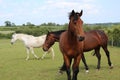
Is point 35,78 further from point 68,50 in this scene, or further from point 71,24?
point 71,24

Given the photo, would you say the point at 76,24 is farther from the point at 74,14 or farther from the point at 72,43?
the point at 72,43

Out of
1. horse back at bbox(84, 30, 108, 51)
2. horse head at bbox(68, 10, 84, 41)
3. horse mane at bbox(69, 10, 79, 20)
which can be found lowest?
horse back at bbox(84, 30, 108, 51)

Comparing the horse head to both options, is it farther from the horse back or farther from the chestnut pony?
the horse back

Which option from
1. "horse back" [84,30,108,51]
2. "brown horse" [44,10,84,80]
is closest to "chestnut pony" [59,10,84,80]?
"brown horse" [44,10,84,80]

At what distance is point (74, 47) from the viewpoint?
7.06m

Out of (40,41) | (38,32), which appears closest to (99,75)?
(40,41)

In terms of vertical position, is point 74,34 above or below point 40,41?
above

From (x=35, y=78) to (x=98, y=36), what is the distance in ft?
11.1

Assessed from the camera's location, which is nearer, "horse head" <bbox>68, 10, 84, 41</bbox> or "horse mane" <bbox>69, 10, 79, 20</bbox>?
"horse head" <bbox>68, 10, 84, 41</bbox>

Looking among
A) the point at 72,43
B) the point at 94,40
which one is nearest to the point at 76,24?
the point at 72,43

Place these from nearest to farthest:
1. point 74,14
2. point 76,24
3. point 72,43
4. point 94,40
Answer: point 76,24, point 74,14, point 72,43, point 94,40

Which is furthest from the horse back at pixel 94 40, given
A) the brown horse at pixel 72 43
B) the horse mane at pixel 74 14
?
the horse mane at pixel 74 14

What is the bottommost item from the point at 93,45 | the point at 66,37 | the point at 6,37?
the point at 6,37

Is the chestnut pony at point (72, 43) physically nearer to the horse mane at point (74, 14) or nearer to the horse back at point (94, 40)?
the horse mane at point (74, 14)
